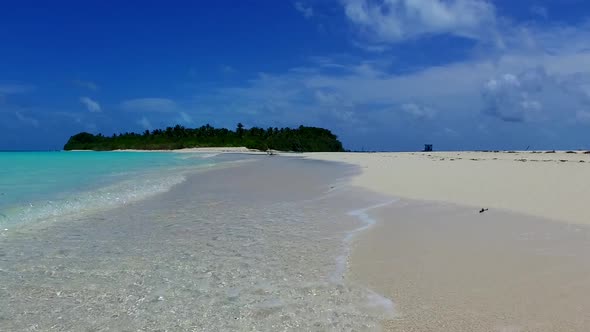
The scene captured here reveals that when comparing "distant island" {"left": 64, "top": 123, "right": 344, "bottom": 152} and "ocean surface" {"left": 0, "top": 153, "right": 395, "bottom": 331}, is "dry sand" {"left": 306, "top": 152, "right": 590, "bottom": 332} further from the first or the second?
"distant island" {"left": 64, "top": 123, "right": 344, "bottom": 152}

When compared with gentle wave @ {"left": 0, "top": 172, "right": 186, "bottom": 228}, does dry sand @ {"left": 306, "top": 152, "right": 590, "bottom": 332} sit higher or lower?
higher

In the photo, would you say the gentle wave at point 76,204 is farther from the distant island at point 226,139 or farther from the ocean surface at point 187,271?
the distant island at point 226,139

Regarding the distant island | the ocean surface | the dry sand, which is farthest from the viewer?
the distant island

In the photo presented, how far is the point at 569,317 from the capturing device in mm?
4000

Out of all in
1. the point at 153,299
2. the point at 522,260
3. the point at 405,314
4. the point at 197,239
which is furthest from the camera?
the point at 197,239

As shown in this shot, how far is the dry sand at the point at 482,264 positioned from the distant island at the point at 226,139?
365 ft

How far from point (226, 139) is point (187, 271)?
464 ft

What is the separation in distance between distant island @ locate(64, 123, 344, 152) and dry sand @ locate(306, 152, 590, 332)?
11116 cm

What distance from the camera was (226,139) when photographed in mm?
145375

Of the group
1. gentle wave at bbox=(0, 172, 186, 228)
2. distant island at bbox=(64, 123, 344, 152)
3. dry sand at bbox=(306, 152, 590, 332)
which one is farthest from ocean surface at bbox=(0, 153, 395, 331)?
distant island at bbox=(64, 123, 344, 152)

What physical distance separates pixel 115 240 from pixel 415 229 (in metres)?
5.46

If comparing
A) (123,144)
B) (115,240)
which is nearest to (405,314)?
(115,240)

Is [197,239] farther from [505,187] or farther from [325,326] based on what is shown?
[505,187]

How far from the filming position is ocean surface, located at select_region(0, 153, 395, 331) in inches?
168
